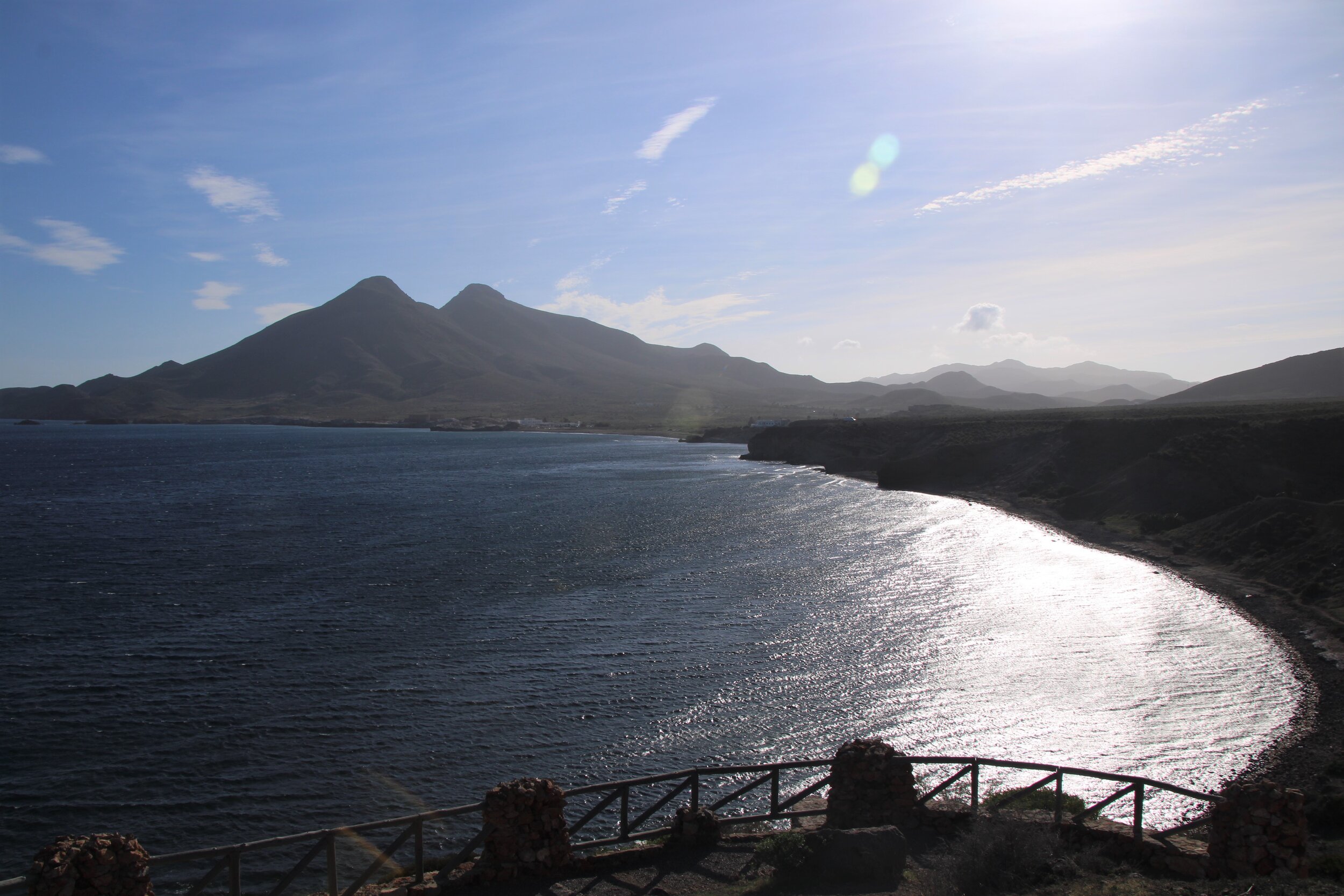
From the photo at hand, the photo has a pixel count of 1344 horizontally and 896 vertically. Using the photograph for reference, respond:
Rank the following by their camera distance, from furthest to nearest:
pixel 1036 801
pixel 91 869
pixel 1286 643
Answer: pixel 1286 643 < pixel 1036 801 < pixel 91 869

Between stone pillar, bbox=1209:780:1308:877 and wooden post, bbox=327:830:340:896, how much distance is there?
1370 cm

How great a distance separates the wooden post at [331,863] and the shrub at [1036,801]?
11.7 m

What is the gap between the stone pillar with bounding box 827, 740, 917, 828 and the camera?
15.1 metres

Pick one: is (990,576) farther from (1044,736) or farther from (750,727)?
(750,727)

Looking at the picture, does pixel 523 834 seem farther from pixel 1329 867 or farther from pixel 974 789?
pixel 1329 867

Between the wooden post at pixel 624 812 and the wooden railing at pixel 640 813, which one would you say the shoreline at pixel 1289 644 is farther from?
the wooden post at pixel 624 812

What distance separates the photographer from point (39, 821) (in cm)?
1886

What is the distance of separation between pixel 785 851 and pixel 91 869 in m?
9.50

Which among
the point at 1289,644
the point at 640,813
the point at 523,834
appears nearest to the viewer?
the point at 523,834

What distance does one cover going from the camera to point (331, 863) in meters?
12.3

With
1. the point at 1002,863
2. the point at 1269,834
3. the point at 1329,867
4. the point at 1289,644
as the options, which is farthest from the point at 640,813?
the point at 1289,644

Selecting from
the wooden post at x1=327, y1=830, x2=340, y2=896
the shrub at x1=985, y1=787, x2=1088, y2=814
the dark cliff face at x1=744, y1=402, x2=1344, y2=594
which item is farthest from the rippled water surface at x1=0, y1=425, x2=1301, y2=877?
the wooden post at x1=327, y1=830, x2=340, y2=896

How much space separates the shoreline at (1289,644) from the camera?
2230 centimetres

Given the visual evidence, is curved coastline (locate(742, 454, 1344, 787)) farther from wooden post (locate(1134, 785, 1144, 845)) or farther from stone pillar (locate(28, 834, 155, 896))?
stone pillar (locate(28, 834, 155, 896))
